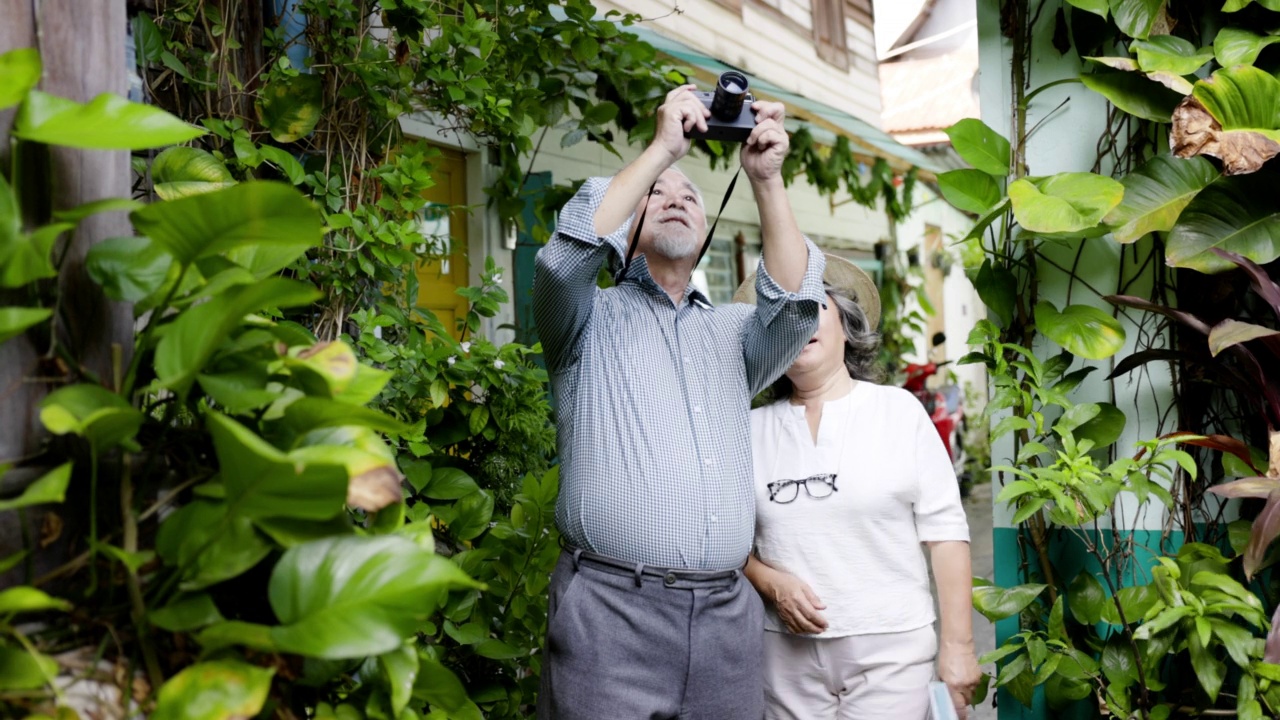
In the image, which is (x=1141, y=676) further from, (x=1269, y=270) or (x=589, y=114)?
(x=589, y=114)

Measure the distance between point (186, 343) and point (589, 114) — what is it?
2.78 m

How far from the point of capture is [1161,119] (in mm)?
2516

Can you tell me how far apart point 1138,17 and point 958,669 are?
62.3 inches

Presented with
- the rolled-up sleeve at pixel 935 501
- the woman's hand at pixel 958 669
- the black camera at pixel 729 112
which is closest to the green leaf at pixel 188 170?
the black camera at pixel 729 112

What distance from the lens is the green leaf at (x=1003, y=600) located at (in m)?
2.55

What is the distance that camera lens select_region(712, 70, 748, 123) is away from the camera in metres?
2.12

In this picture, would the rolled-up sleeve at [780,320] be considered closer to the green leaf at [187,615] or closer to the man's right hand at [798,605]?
the man's right hand at [798,605]

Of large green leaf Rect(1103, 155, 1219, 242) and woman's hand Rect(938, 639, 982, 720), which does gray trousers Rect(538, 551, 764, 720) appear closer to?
woman's hand Rect(938, 639, 982, 720)

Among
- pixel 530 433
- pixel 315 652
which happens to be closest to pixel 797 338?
pixel 530 433

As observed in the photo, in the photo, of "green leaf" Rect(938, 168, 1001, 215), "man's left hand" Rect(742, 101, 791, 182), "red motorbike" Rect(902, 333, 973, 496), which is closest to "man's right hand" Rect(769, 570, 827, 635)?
"man's left hand" Rect(742, 101, 791, 182)

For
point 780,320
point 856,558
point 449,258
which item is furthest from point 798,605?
point 449,258

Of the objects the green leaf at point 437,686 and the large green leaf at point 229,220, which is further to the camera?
the green leaf at point 437,686

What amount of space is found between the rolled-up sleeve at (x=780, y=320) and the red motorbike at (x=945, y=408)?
5281 mm

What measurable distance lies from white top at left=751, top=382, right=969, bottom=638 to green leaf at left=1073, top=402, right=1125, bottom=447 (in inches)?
20.0
